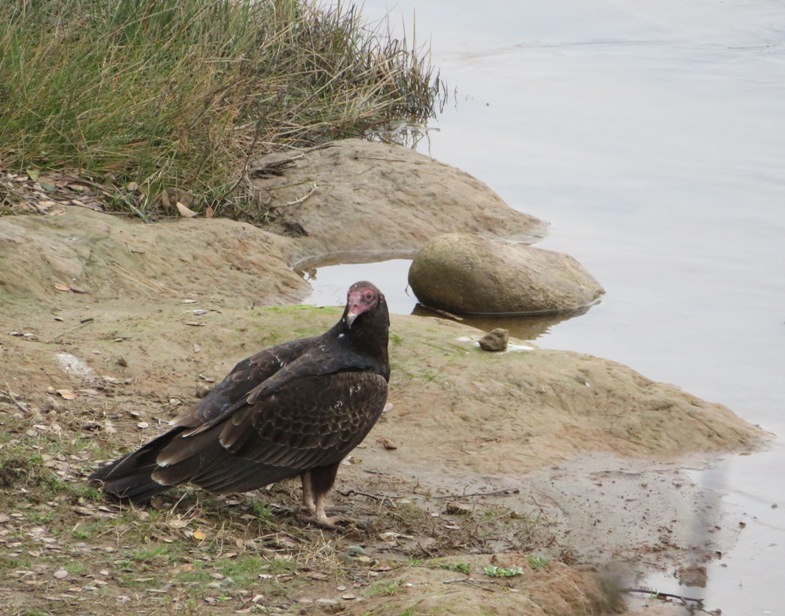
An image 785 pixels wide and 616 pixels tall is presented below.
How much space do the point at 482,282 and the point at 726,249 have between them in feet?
9.48

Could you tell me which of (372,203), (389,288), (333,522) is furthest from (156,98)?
(333,522)

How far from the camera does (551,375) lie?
749 centimetres

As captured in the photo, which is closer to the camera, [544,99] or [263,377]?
[263,377]

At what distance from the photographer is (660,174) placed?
1397 cm

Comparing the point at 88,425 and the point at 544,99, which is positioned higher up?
the point at 544,99

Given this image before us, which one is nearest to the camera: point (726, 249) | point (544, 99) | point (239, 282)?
point (239, 282)

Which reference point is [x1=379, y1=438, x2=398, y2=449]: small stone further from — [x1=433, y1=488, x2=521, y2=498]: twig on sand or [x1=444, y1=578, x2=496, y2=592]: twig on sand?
[x1=444, y1=578, x2=496, y2=592]: twig on sand

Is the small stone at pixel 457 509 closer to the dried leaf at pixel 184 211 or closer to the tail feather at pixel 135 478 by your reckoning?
the tail feather at pixel 135 478

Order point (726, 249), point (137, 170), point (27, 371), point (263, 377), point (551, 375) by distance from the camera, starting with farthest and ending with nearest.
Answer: point (726, 249) → point (137, 170) → point (551, 375) → point (27, 371) → point (263, 377)

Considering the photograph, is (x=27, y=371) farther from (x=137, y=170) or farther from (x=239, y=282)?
(x=137, y=170)

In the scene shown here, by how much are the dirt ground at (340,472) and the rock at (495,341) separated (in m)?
0.05

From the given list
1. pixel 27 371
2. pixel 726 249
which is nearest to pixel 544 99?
pixel 726 249

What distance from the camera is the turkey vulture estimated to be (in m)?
5.46

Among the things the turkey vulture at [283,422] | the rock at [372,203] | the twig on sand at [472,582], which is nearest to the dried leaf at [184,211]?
the rock at [372,203]
